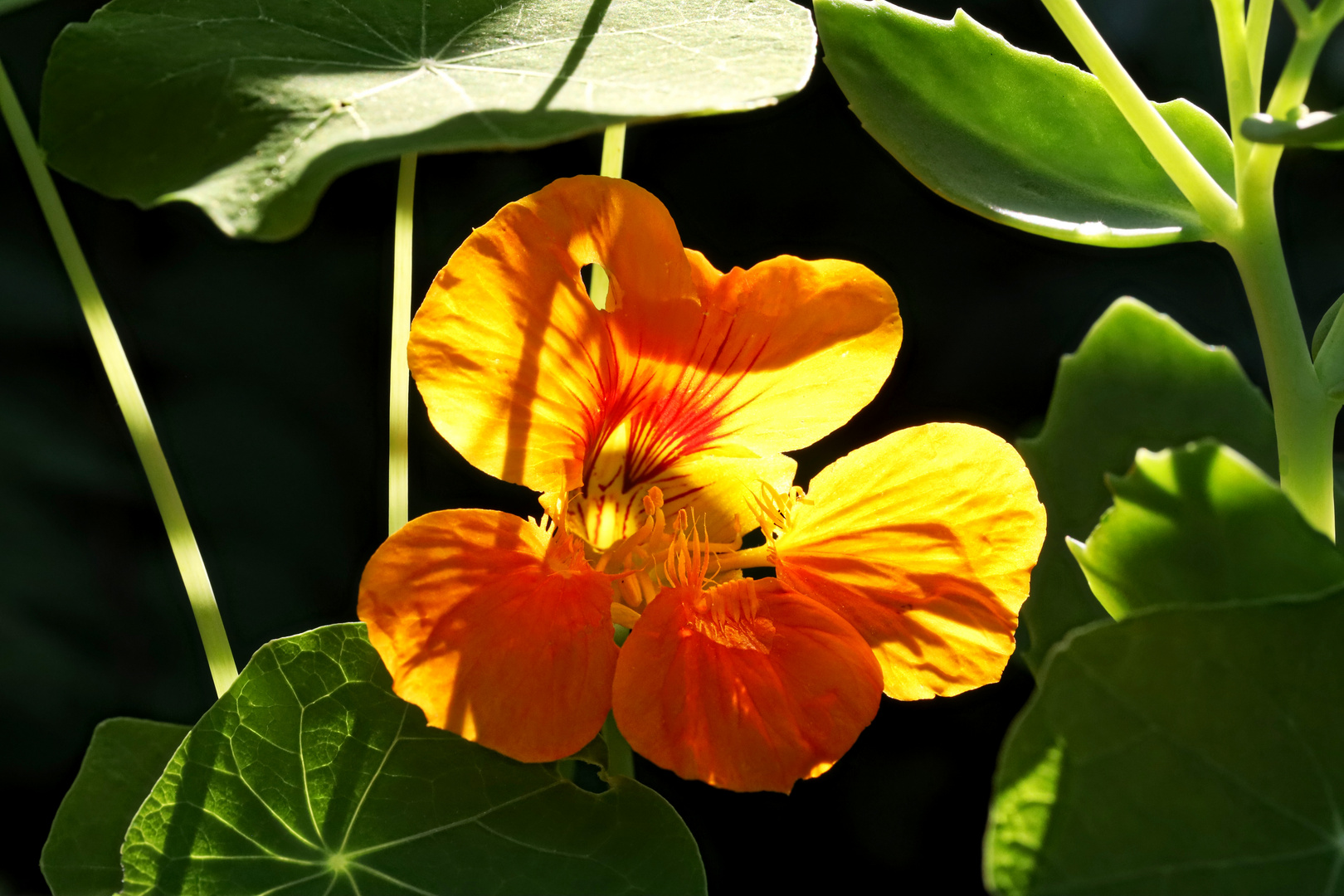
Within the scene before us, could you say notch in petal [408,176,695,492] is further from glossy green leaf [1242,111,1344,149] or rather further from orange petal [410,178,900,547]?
glossy green leaf [1242,111,1344,149]

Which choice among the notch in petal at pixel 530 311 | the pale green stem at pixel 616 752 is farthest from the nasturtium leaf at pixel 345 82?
the pale green stem at pixel 616 752

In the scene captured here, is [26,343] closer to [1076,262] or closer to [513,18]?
[513,18]

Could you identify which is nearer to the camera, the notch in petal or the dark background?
the notch in petal

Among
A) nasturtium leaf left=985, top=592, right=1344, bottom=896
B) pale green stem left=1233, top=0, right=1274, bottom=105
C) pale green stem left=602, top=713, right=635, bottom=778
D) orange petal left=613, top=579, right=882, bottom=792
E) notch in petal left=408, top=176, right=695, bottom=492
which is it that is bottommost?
pale green stem left=602, top=713, right=635, bottom=778

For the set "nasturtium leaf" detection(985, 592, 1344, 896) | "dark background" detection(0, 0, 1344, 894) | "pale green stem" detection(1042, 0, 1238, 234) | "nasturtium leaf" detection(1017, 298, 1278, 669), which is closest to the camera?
"nasturtium leaf" detection(985, 592, 1344, 896)

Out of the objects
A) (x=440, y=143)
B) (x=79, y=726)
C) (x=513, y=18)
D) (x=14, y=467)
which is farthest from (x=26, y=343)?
(x=440, y=143)

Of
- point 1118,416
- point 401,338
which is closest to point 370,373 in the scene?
point 401,338

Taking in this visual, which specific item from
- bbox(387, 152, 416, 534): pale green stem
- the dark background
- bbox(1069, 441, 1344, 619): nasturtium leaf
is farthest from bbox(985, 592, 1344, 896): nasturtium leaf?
the dark background
